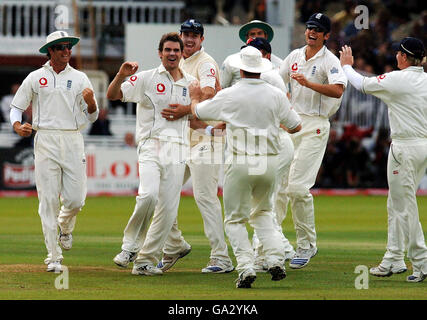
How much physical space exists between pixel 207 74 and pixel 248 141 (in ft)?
6.39

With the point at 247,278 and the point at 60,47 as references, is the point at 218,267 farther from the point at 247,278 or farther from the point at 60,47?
the point at 60,47

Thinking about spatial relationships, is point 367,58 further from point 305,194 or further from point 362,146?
point 305,194

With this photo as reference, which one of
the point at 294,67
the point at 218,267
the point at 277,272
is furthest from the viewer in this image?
the point at 294,67

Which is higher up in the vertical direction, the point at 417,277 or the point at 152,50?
the point at 152,50

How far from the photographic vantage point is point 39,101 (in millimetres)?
12078

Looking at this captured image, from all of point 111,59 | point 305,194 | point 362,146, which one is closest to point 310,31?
point 305,194

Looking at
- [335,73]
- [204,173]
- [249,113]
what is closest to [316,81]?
[335,73]

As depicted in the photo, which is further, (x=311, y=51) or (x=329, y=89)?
(x=311, y=51)

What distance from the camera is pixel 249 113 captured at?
1052cm

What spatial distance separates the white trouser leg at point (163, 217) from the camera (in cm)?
1167

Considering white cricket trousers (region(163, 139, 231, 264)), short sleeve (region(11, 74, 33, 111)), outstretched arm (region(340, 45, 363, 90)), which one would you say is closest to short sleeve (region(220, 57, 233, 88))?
white cricket trousers (region(163, 139, 231, 264))

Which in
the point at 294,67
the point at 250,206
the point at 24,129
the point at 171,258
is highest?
the point at 294,67

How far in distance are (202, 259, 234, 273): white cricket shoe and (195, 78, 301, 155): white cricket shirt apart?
2.08 metres
